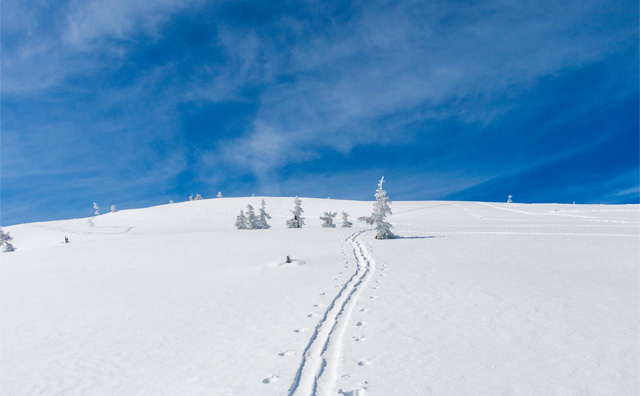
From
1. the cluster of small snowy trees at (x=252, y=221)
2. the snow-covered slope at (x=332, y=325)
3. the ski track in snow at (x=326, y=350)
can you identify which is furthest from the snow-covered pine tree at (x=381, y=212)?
the cluster of small snowy trees at (x=252, y=221)

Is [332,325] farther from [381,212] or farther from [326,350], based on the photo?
[381,212]

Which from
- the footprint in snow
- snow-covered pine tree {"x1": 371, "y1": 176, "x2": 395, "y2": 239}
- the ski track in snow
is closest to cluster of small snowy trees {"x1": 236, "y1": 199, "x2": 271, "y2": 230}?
snow-covered pine tree {"x1": 371, "y1": 176, "x2": 395, "y2": 239}

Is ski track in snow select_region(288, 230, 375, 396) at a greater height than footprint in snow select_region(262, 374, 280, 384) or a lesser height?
greater

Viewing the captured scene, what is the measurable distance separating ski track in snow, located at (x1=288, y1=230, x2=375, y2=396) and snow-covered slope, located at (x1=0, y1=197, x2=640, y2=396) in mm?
42

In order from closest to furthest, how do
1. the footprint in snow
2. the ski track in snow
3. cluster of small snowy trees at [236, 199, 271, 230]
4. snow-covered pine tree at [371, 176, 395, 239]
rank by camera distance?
1. the ski track in snow
2. the footprint in snow
3. snow-covered pine tree at [371, 176, 395, 239]
4. cluster of small snowy trees at [236, 199, 271, 230]

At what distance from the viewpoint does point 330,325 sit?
29.7 ft

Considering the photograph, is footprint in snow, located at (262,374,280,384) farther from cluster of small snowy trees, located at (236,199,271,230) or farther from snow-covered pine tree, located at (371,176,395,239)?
cluster of small snowy trees, located at (236,199,271,230)

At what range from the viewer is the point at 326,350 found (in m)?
7.56

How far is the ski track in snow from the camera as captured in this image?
244 inches

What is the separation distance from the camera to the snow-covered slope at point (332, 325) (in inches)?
254

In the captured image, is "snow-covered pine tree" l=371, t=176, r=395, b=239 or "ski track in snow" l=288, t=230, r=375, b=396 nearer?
"ski track in snow" l=288, t=230, r=375, b=396

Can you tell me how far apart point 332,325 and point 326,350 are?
1475mm

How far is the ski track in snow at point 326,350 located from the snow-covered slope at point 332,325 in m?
0.04

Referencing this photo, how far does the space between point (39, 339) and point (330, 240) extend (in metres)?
20.8
